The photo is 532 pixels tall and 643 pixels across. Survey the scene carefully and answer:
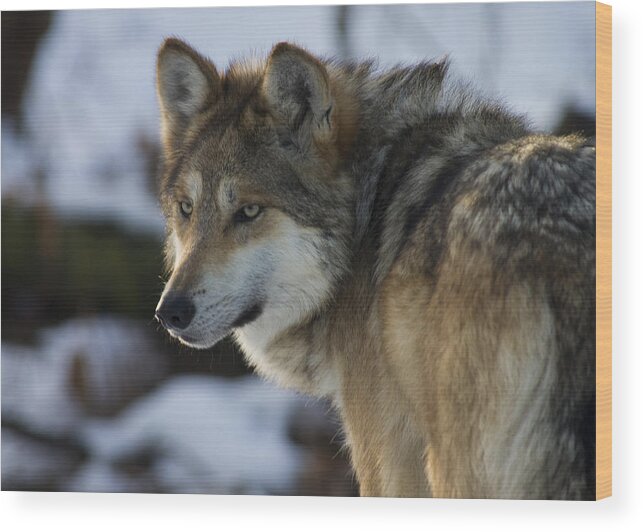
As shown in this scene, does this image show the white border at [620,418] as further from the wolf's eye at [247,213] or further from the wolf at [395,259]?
the wolf's eye at [247,213]

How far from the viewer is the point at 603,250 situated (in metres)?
3.30

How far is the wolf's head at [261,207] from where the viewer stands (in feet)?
11.2

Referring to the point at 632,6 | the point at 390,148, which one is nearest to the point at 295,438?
the point at 390,148

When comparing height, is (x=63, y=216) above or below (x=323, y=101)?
below

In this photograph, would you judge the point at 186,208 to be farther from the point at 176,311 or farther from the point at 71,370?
the point at 71,370

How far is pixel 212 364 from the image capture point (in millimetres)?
3684

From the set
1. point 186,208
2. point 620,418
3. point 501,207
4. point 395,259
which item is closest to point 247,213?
point 186,208

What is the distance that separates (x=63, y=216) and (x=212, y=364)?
2.35 ft

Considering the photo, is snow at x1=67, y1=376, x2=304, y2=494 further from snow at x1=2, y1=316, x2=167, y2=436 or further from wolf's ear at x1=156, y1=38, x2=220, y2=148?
wolf's ear at x1=156, y1=38, x2=220, y2=148

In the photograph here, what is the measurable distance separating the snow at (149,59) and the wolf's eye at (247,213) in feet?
1.24

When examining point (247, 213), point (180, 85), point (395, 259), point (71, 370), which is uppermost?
point (180, 85)

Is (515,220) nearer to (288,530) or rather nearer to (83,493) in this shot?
(288,530)

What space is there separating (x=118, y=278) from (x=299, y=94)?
2.92 ft

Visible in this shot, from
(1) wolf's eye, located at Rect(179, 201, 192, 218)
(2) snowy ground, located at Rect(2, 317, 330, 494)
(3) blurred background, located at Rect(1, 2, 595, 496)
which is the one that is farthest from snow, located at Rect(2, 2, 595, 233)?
(2) snowy ground, located at Rect(2, 317, 330, 494)
